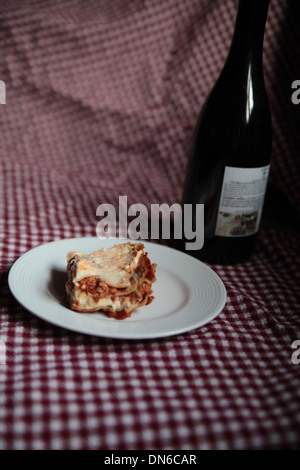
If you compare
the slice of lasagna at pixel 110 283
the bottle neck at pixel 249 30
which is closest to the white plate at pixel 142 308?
the slice of lasagna at pixel 110 283

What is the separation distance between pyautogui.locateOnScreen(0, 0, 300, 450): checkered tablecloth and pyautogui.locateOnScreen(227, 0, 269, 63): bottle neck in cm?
33

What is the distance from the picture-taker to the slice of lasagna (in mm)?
554

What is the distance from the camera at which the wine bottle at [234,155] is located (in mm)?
726

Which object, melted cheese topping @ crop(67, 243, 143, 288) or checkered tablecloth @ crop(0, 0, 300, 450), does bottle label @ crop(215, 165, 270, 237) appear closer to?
checkered tablecloth @ crop(0, 0, 300, 450)

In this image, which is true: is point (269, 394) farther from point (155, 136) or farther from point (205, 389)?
point (155, 136)

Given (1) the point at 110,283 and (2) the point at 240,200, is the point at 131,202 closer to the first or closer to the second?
(2) the point at 240,200

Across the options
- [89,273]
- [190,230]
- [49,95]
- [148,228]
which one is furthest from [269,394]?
[49,95]

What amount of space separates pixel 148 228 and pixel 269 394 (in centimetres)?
47

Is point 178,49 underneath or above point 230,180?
above

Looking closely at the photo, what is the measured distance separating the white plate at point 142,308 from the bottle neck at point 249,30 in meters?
0.31

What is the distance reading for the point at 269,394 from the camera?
0.49 metres

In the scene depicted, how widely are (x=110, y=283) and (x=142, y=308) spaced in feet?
0.19

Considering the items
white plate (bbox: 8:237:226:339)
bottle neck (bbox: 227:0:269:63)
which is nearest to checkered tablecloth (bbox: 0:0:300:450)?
white plate (bbox: 8:237:226:339)

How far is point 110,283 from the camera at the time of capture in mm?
564
